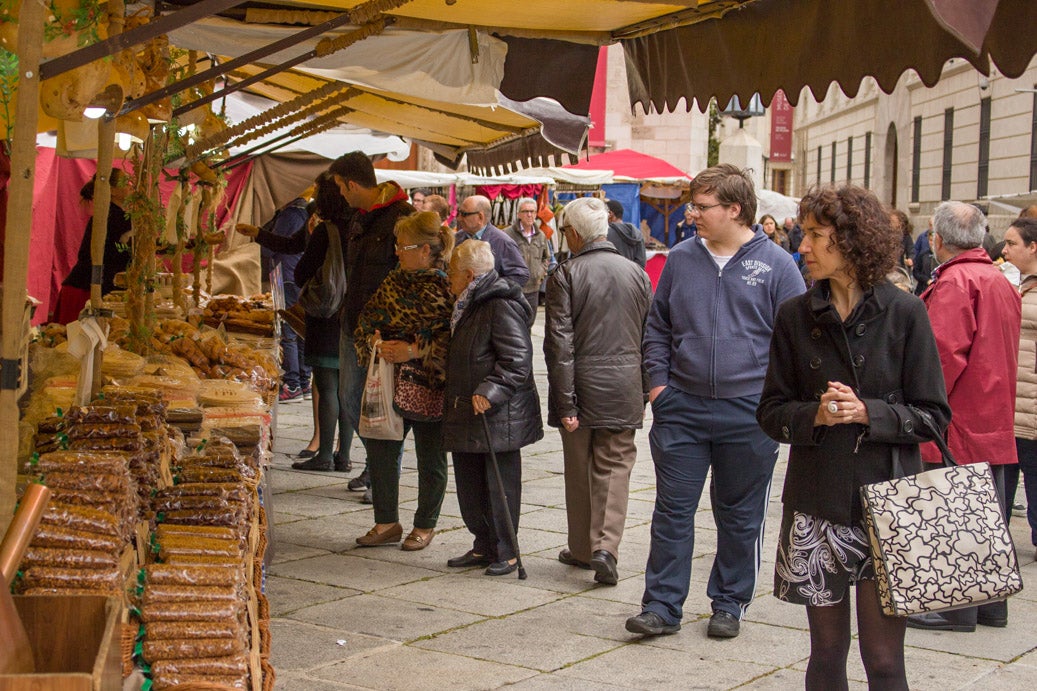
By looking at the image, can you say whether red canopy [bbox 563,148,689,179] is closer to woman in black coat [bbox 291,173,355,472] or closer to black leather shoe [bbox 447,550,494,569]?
woman in black coat [bbox 291,173,355,472]

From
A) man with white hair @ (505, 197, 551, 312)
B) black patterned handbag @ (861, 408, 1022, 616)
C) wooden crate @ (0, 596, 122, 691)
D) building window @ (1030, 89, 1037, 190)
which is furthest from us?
building window @ (1030, 89, 1037, 190)

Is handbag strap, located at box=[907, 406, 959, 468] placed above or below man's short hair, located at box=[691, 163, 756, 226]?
below

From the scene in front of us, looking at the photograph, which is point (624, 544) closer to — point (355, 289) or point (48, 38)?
point (355, 289)

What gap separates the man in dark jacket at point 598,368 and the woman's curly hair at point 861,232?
2.47m

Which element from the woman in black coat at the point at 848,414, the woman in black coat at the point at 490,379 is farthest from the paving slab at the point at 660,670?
the woman in black coat at the point at 490,379

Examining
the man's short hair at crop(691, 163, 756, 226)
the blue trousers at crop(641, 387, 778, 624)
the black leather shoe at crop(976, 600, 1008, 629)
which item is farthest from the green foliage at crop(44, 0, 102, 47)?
the black leather shoe at crop(976, 600, 1008, 629)

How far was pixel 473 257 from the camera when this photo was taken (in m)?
6.28

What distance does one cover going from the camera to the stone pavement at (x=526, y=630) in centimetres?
492

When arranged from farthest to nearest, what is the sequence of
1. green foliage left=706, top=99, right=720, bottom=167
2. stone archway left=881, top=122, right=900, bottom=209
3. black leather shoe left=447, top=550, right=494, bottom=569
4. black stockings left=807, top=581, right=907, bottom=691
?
stone archway left=881, top=122, right=900, bottom=209
green foliage left=706, top=99, right=720, bottom=167
black leather shoe left=447, top=550, right=494, bottom=569
black stockings left=807, top=581, right=907, bottom=691

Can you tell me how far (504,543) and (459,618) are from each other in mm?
822

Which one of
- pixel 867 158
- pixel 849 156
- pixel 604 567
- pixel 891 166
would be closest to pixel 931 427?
pixel 604 567

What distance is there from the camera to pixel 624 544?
7152 millimetres

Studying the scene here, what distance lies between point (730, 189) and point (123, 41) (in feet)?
9.45

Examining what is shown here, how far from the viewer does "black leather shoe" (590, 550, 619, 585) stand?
6.23 meters
